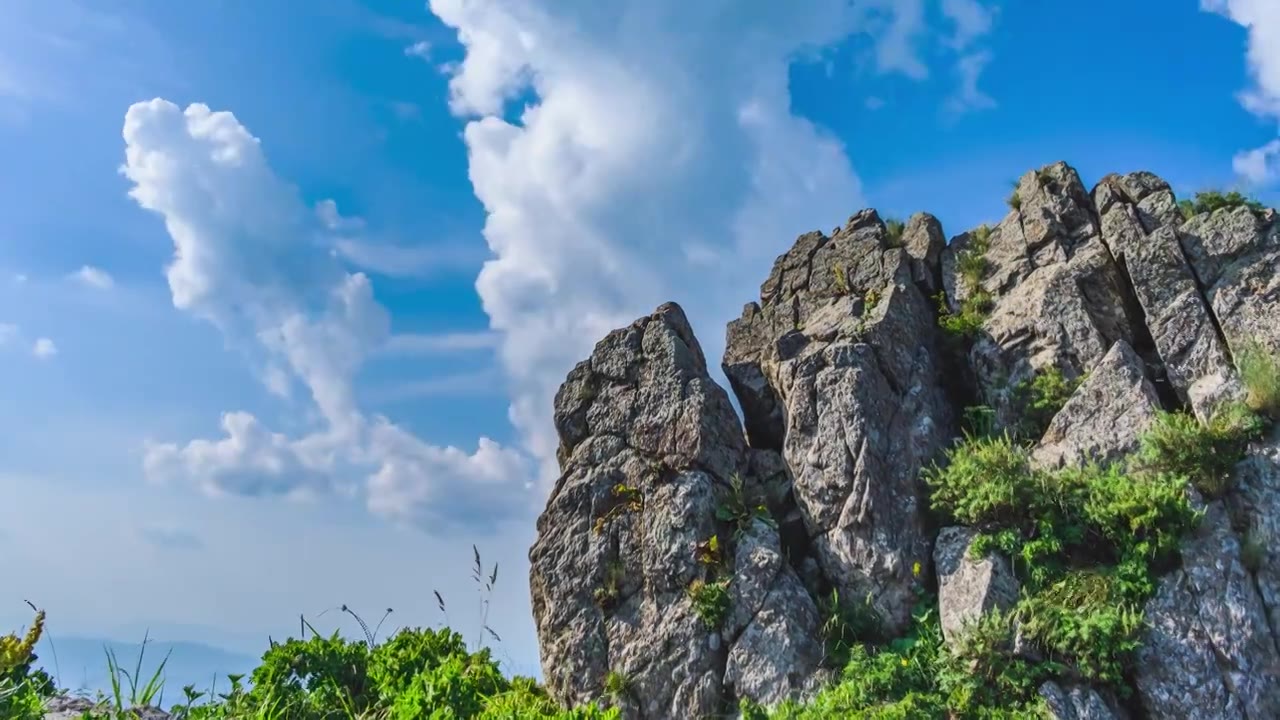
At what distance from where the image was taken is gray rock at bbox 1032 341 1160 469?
51.9 ft

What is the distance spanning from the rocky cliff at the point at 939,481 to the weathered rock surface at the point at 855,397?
55mm

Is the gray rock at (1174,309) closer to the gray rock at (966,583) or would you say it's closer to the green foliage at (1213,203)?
the green foliage at (1213,203)

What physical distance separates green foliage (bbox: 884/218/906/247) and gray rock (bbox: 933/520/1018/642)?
859cm

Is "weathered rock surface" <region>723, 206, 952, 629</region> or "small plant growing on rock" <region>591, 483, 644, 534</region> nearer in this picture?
"weathered rock surface" <region>723, 206, 952, 629</region>

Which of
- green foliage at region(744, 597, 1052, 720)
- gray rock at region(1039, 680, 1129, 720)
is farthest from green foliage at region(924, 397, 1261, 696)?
gray rock at region(1039, 680, 1129, 720)

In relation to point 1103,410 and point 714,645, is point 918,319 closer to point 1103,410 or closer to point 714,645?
point 1103,410

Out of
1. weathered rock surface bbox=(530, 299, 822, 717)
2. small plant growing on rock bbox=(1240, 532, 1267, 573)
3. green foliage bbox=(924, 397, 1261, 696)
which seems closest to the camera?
green foliage bbox=(924, 397, 1261, 696)

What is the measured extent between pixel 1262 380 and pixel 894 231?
878 centimetres

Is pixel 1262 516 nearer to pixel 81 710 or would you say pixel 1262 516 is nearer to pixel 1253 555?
pixel 1253 555

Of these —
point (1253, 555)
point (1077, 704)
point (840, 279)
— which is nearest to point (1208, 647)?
point (1253, 555)

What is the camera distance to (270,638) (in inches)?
538

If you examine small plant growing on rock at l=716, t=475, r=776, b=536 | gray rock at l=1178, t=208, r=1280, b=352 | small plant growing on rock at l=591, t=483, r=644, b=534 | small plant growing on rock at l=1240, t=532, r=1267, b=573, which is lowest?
small plant growing on rock at l=1240, t=532, r=1267, b=573

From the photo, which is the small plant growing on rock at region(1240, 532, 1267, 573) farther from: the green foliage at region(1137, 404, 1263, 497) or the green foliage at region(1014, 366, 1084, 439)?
the green foliage at region(1014, 366, 1084, 439)

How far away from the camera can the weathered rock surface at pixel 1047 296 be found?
17688mm
